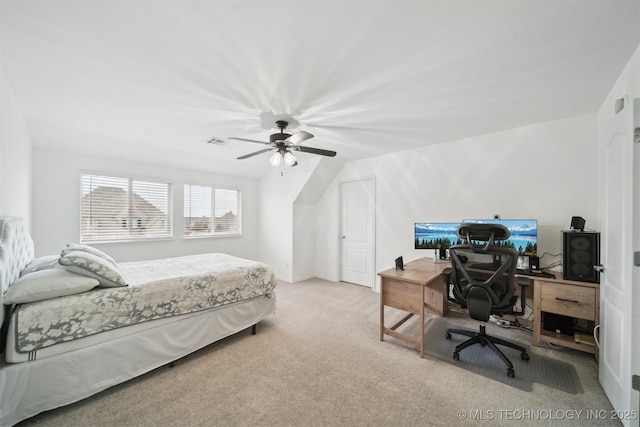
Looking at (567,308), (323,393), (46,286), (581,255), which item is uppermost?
(581,255)

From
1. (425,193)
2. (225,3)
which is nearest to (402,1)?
(225,3)

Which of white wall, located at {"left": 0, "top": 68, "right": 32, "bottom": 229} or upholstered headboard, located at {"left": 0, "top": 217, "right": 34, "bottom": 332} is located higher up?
white wall, located at {"left": 0, "top": 68, "right": 32, "bottom": 229}

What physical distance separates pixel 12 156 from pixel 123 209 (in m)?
1.97

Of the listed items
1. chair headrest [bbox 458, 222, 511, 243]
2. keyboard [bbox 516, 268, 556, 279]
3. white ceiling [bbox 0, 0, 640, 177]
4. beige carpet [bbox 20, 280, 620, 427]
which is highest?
white ceiling [bbox 0, 0, 640, 177]

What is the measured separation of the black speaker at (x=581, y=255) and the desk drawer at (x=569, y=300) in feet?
0.34

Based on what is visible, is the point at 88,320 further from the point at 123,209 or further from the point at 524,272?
the point at 524,272

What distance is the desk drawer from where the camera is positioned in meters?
2.15

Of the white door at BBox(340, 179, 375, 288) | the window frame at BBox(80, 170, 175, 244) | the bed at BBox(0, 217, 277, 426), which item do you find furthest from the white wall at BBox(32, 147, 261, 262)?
the white door at BBox(340, 179, 375, 288)

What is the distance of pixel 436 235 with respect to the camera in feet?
10.7

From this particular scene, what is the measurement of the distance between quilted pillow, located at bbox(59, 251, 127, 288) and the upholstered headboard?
246 millimetres

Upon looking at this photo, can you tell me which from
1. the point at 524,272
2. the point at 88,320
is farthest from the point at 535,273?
the point at 88,320

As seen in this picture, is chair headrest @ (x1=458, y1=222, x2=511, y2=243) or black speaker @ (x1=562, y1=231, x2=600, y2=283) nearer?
chair headrest @ (x1=458, y1=222, x2=511, y2=243)

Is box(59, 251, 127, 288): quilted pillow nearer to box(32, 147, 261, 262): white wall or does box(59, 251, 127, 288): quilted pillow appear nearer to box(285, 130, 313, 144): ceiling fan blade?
box(285, 130, 313, 144): ceiling fan blade

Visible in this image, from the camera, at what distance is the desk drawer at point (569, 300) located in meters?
2.15
